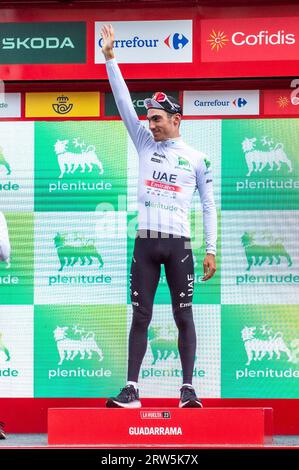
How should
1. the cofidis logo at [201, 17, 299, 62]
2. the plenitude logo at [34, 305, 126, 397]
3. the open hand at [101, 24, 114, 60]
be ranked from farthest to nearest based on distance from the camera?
1. the plenitude logo at [34, 305, 126, 397]
2. the cofidis logo at [201, 17, 299, 62]
3. the open hand at [101, 24, 114, 60]

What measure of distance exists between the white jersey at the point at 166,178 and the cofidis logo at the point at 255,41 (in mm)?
681

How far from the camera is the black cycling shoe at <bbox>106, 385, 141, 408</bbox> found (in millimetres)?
6668

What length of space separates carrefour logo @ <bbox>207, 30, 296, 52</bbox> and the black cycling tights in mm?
1265

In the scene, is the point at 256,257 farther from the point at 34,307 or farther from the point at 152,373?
the point at 34,307

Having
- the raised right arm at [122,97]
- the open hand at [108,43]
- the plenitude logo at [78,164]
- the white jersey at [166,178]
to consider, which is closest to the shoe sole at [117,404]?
the white jersey at [166,178]

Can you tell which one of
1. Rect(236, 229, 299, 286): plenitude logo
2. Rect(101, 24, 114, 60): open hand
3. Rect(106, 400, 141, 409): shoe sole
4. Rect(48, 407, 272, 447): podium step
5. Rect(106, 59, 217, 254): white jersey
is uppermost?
Rect(101, 24, 114, 60): open hand

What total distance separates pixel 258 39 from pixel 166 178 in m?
1.10

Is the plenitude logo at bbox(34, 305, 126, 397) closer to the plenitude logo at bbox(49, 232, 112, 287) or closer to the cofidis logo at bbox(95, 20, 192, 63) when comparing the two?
the plenitude logo at bbox(49, 232, 112, 287)

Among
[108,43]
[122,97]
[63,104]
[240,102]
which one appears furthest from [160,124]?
[63,104]

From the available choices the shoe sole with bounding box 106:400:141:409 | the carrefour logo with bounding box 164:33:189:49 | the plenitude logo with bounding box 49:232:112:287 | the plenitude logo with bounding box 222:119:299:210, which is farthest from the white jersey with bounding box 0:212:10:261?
the carrefour logo with bounding box 164:33:189:49

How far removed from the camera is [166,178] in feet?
22.2

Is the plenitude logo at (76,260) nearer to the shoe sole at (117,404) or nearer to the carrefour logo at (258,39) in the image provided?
the shoe sole at (117,404)

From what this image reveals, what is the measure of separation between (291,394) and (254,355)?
323mm

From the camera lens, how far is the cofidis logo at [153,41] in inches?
283
